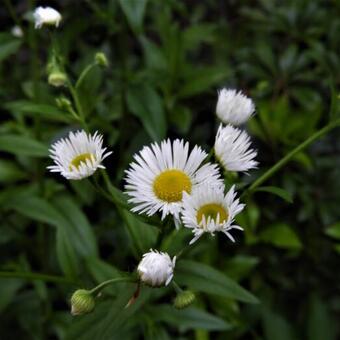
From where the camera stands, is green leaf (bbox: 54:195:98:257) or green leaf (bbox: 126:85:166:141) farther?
green leaf (bbox: 126:85:166:141)

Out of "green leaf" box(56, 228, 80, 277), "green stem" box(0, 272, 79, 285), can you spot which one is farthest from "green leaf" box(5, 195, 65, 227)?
"green stem" box(0, 272, 79, 285)

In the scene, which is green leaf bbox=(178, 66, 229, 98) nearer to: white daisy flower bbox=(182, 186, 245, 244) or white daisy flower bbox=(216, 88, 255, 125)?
white daisy flower bbox=(216, 88, 255, 125)

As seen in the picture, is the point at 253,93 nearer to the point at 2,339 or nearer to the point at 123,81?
the point at 123,81

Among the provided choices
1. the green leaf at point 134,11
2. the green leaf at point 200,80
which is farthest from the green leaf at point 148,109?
the green leaf at point 134,11

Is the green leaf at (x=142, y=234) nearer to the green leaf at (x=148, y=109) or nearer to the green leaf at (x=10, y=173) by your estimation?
the green leaf at (x=148, y=109)

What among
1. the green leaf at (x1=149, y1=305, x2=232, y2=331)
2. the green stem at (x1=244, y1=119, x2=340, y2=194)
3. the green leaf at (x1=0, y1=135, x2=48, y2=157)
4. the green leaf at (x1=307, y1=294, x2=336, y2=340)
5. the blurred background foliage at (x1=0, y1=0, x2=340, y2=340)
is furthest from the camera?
the green leaf at (x1=307, y1=294, x2=336, y2=340)

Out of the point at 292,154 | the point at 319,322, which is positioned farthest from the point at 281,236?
the point at 292,154

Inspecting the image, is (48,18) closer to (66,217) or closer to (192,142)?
(66,217)
